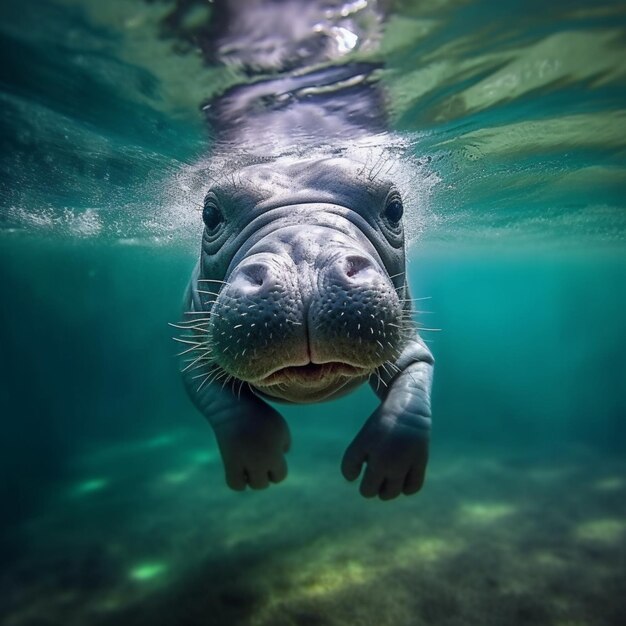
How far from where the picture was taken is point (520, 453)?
19922mm

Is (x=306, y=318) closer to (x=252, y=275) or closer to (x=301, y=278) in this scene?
(x=301, y=278)

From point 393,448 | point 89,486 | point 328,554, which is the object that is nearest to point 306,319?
point 393,448

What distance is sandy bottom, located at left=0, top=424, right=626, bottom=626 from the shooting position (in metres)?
7.57

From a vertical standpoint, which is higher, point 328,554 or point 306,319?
point 306,319

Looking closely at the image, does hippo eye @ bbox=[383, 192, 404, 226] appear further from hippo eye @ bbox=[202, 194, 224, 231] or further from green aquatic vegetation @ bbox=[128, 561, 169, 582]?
green aquatic vegetation @ bbox=[128, 561, 169, 582]

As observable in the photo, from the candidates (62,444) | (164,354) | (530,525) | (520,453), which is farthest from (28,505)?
(164,354)

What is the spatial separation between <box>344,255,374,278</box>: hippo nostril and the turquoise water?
3052mm

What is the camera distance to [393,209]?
15.6 feet

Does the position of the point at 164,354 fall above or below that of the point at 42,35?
below

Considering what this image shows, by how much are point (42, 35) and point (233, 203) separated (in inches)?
119

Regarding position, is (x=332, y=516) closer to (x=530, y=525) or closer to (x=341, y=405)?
(x=530, y=525)

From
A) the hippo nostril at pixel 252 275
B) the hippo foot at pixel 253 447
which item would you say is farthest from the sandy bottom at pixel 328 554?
the hippo nostril at pixel 252 275

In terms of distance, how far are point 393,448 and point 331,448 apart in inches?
724

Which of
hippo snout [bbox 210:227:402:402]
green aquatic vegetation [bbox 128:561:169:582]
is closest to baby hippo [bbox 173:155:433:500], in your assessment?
hippo snout [bbox 210:227:402:402]
